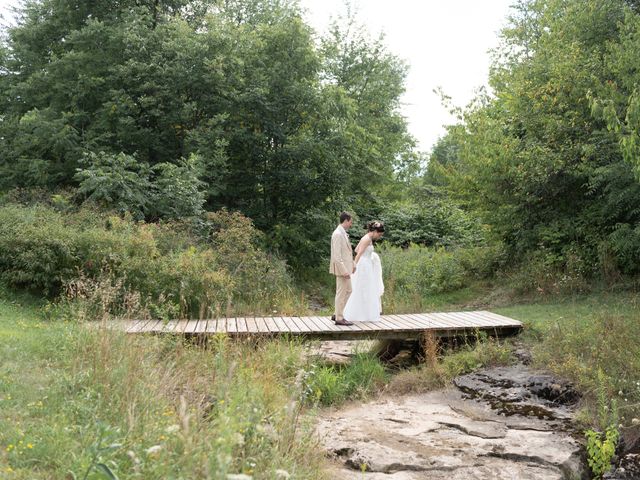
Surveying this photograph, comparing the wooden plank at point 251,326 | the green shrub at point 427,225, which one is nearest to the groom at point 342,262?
the wooden plank at point 251,326

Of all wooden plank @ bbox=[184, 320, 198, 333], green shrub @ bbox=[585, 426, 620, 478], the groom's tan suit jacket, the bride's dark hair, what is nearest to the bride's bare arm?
the bride's dark hair

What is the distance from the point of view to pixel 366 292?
436 inches

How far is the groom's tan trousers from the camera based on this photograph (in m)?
10.5

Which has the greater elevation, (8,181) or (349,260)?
(8,181)

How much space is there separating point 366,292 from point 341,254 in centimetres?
128

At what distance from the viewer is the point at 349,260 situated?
10.2 metres

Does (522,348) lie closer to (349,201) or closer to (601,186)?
(601,186)

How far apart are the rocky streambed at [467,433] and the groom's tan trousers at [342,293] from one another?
7.27ft

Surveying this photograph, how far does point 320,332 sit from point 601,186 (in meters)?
8.54

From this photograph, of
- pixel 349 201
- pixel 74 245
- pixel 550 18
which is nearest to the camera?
pixel 74 245

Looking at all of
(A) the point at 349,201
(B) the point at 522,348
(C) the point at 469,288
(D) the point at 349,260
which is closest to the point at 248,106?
(A) the point at 349,201

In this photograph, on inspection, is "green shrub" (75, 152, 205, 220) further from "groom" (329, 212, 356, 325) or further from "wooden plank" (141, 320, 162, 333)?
"groom" (329, 212, 356, 325)

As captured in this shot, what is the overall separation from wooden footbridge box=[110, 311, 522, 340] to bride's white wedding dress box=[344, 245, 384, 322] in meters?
0.29

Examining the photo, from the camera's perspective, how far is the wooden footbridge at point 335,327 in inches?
366
